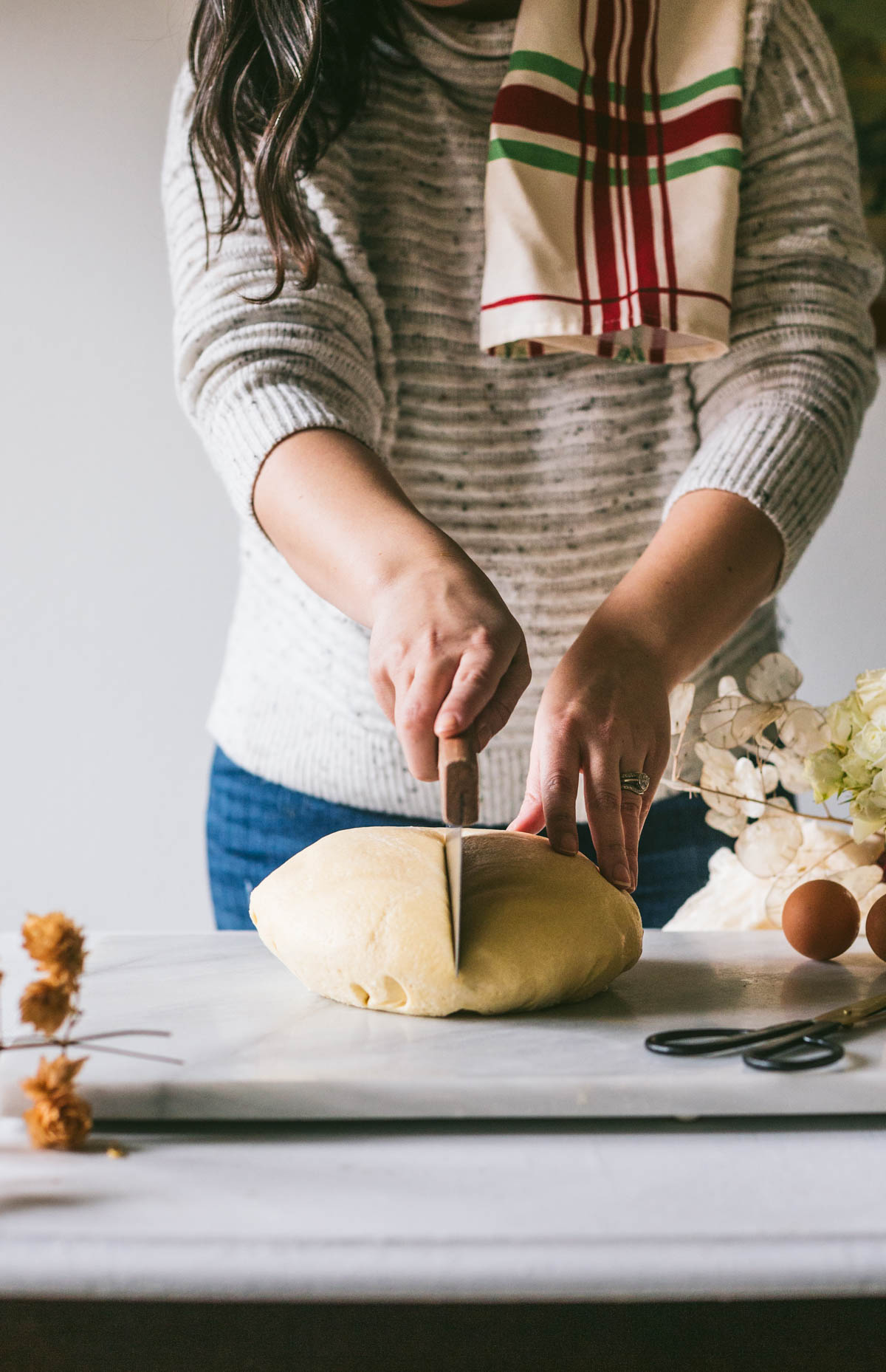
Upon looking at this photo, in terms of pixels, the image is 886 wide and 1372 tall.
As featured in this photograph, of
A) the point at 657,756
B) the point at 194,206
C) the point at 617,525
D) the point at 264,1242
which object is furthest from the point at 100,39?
the point at 264,1242

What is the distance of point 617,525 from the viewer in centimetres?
99

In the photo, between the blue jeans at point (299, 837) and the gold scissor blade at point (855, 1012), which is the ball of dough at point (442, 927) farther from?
the blue jeans at point (299, 837)

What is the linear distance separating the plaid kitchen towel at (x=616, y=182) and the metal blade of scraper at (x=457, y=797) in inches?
18.6

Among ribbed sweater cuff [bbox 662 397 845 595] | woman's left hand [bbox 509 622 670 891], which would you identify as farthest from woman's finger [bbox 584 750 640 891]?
ribbed sweater cuff [bbox 662 397 845 595]

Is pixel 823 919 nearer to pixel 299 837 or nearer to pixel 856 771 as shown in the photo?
pixel 856 771

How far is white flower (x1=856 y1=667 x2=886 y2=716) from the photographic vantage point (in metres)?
0.62

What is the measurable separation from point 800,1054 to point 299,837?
0.60 metres

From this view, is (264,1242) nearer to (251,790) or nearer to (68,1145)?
(68,1145)

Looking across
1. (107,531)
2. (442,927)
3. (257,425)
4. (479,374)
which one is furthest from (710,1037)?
(107,531)

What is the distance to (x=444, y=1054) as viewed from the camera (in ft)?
1.68

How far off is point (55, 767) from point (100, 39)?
1054 millimetres

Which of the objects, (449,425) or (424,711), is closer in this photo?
(424,711)

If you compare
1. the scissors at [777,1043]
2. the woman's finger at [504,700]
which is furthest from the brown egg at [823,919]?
the woman's finger at [504,700]

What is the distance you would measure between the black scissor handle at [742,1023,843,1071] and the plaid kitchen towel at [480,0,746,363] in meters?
0.57
